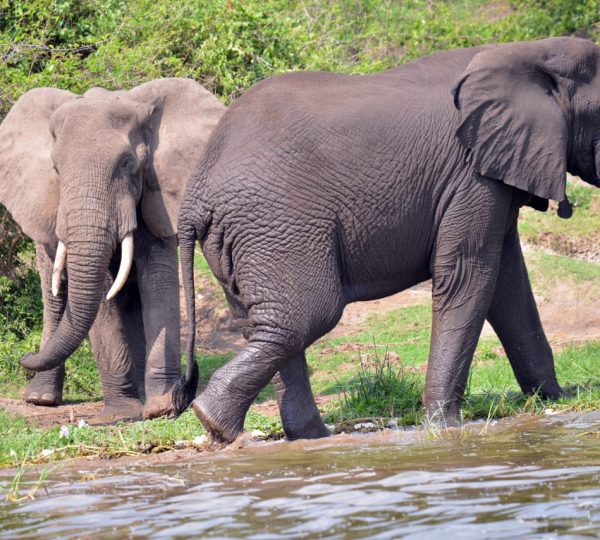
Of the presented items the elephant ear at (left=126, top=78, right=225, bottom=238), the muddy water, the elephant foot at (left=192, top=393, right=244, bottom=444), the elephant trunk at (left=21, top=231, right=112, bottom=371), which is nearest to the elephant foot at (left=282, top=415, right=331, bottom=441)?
the muddy water

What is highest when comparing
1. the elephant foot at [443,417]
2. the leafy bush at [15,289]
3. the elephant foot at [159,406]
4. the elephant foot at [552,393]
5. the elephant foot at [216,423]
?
the leafy bush at [15,289]

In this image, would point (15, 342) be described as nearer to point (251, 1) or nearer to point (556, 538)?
point (251, 1)

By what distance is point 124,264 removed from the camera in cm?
787

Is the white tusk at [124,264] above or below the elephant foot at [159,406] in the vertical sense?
above

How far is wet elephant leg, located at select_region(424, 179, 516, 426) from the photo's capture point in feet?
21.7

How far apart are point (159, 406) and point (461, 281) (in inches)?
90.4

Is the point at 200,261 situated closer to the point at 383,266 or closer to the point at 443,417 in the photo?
the point at 383,266

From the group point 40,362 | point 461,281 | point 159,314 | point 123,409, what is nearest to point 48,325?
point 40,362

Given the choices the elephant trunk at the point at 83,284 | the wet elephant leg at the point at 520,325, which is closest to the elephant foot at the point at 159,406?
the elephant trunk at the point at 83,284

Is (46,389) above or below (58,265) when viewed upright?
below

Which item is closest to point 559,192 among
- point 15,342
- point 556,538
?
point 556,538

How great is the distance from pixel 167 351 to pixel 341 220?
7.25ft

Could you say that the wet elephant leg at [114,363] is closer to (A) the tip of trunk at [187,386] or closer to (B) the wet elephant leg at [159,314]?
(B) the wet elephant leg at [159,314]

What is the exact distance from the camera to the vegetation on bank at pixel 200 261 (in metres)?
7.16
